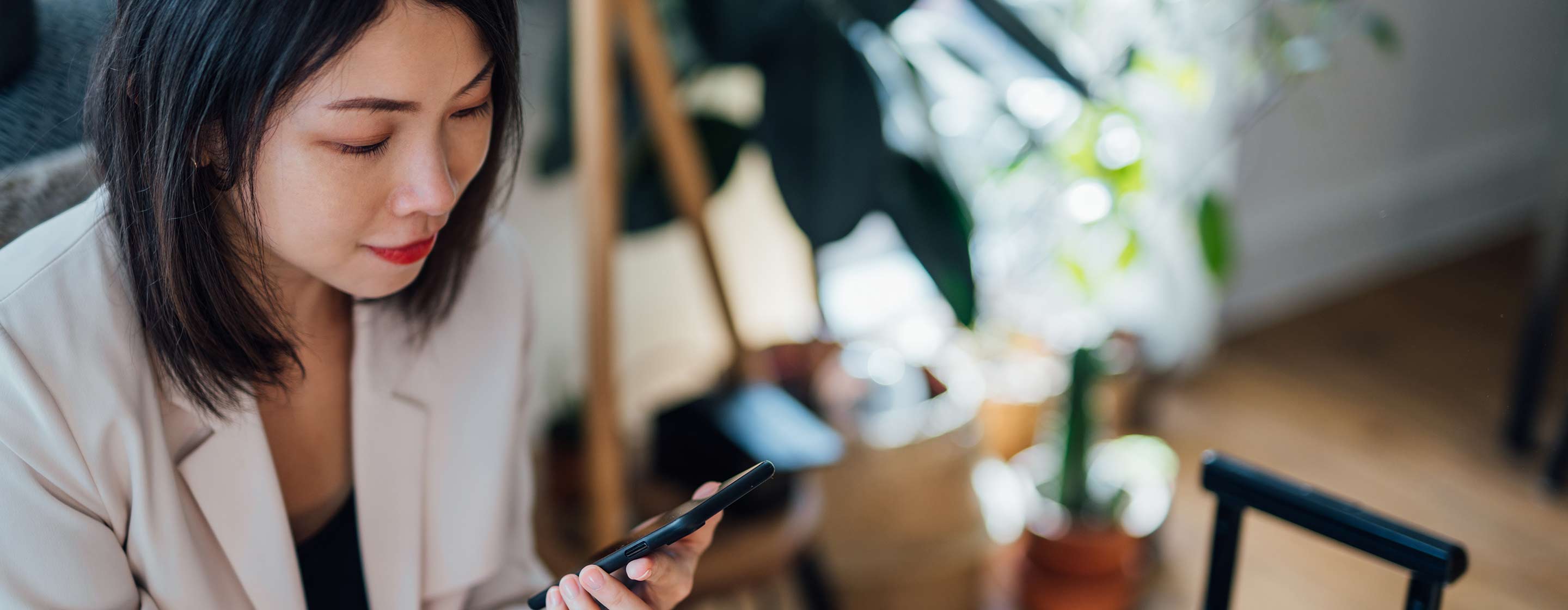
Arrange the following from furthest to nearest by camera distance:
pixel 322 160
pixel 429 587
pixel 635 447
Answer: pixel 635 447 → pixel 429 587 → pixel 322 160

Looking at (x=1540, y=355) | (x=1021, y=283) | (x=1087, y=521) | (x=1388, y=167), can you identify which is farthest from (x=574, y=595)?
(x=1388, y=167)

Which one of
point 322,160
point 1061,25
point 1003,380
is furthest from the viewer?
point 1003,380

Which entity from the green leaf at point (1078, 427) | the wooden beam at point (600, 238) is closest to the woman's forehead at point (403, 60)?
the wooden beam at point (600, 238)

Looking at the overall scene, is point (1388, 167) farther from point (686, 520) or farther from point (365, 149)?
point (365, 149)

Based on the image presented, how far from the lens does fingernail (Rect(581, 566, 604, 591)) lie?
0.76 meters

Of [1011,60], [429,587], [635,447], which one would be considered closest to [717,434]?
[635,447]

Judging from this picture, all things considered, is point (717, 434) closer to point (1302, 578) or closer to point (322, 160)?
point (322, 160)

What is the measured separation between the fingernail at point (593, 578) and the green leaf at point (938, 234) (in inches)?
26.3

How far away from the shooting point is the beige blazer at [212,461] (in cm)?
71

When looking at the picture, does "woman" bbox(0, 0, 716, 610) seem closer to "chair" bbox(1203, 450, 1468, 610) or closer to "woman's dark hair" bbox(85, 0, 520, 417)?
"woman's dark hair" bbox(85, 0, 520, 417)

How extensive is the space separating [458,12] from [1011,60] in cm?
131

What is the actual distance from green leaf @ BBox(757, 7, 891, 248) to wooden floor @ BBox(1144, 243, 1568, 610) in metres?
0.88

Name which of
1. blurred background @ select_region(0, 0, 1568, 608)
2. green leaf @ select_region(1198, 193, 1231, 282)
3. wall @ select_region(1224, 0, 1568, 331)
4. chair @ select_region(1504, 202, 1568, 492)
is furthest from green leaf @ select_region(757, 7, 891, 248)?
chair @ select_region(1504, 202, 1568, 492)

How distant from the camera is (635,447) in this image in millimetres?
1688
